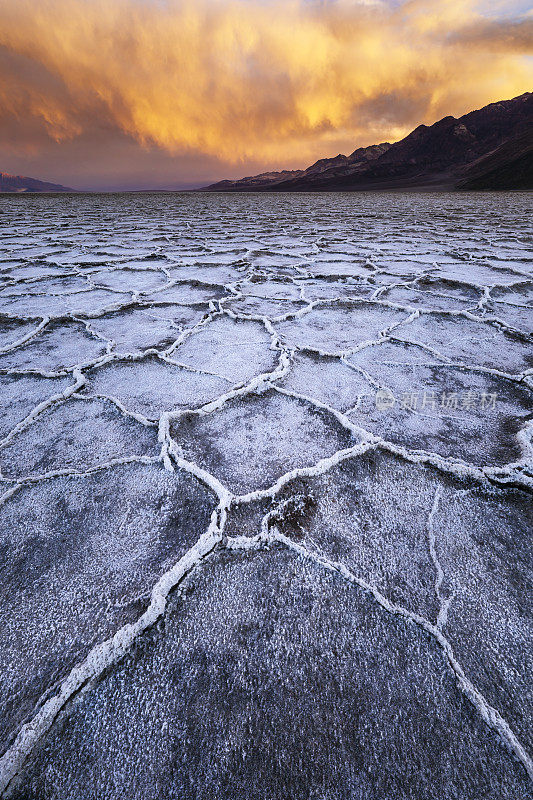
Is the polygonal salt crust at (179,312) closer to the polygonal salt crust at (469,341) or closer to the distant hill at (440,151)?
the polygonal salt crust at (469,341)

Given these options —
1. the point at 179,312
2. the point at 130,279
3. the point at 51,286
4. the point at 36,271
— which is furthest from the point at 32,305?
the point at 36,271

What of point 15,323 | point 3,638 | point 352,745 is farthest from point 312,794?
point 15,323

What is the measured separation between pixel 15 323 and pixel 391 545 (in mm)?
1953

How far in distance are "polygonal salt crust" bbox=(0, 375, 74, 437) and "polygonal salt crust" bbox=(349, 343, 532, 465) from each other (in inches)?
39.4

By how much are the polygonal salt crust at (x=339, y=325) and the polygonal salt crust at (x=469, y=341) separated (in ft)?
0.40

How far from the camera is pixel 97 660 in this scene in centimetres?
52

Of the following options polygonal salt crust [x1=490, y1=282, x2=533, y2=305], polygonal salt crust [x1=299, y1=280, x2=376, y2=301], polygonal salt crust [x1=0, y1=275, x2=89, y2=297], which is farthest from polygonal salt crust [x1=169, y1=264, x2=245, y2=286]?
polygonal salt crust [x1=490, y1=282, x2=533, y2=305]

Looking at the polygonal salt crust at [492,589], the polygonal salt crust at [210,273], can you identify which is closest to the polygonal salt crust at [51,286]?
the polygonal salt crust at [210,273]

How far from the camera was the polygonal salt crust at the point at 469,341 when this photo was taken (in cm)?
135

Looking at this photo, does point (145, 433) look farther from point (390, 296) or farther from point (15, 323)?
point (390, 296)

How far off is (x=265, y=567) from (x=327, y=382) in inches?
28.8

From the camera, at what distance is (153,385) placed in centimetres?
122

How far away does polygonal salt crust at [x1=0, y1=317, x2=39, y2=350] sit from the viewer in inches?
60.7

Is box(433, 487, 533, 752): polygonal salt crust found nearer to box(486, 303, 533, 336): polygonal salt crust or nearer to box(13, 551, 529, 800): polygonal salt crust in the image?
box(13, 551, 529, 800): polygonal salt crust
